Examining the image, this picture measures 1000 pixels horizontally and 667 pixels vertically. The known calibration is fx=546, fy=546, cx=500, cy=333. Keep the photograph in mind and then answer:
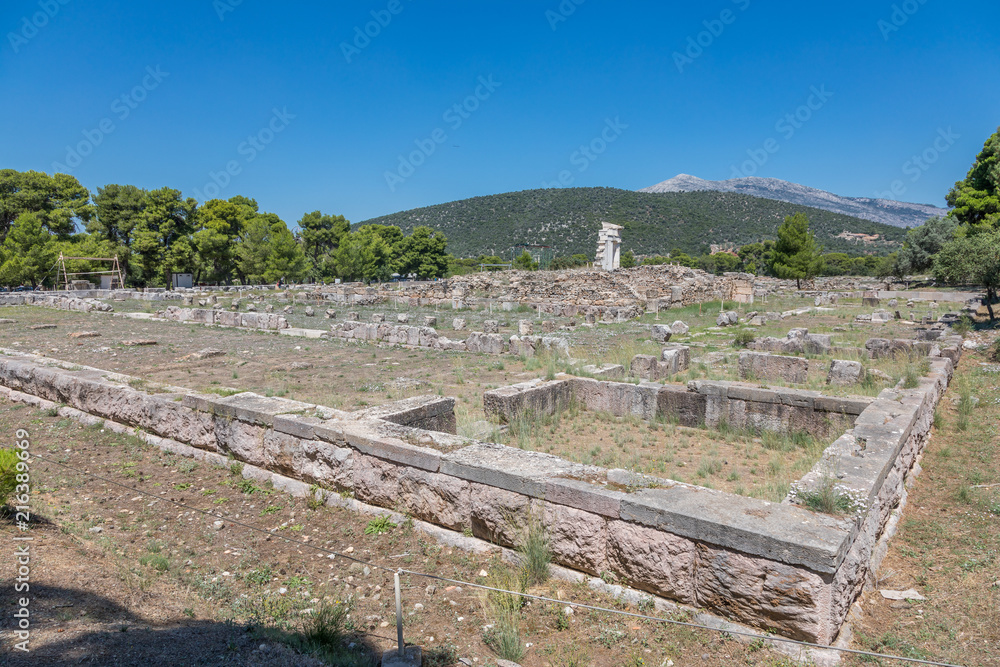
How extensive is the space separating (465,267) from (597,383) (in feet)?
228

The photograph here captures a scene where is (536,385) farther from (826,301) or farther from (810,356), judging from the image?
(826,301)

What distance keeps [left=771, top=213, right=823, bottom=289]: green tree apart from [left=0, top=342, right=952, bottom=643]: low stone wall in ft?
129

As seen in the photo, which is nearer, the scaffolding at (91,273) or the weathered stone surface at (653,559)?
the weathered stone surface at (653,559)

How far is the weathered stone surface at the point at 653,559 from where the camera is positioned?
357 cm

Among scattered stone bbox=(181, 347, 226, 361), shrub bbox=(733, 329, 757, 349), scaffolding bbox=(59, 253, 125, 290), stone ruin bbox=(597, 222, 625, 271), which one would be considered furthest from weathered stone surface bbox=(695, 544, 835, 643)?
scaffolding bbox=(59, 253, 125, 290)

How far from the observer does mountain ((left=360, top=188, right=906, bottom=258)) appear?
89250 mm

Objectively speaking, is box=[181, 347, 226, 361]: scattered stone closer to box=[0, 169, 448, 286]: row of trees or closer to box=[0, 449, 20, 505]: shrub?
box=[0, 449, 20, 505]: shrub

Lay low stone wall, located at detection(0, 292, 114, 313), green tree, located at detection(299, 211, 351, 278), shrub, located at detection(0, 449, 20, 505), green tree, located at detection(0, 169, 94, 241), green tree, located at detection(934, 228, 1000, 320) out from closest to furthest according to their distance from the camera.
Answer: shrub, located at detection(0, 449, 20, 505) < green tree, located at detection(934, 228, 1000, 320) < low stone wall, located at detection(0, 292, 114, 313) < green tree, located at detection(0, 169, 94, 241) < green tree, located at detection(299, 211, 351, 278)

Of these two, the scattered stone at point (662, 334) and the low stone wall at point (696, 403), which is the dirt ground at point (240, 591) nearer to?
the low stone wall at point (696, 403)

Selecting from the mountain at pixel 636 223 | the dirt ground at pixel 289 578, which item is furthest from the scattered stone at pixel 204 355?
the mountain at pixel 636 223

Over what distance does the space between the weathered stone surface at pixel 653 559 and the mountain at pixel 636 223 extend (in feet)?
266

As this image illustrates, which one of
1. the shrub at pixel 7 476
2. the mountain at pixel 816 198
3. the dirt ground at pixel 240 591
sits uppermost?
the mountain at pixel 816 198

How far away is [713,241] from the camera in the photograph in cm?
9044

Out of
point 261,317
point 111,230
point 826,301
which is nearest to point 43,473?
point 261,317
